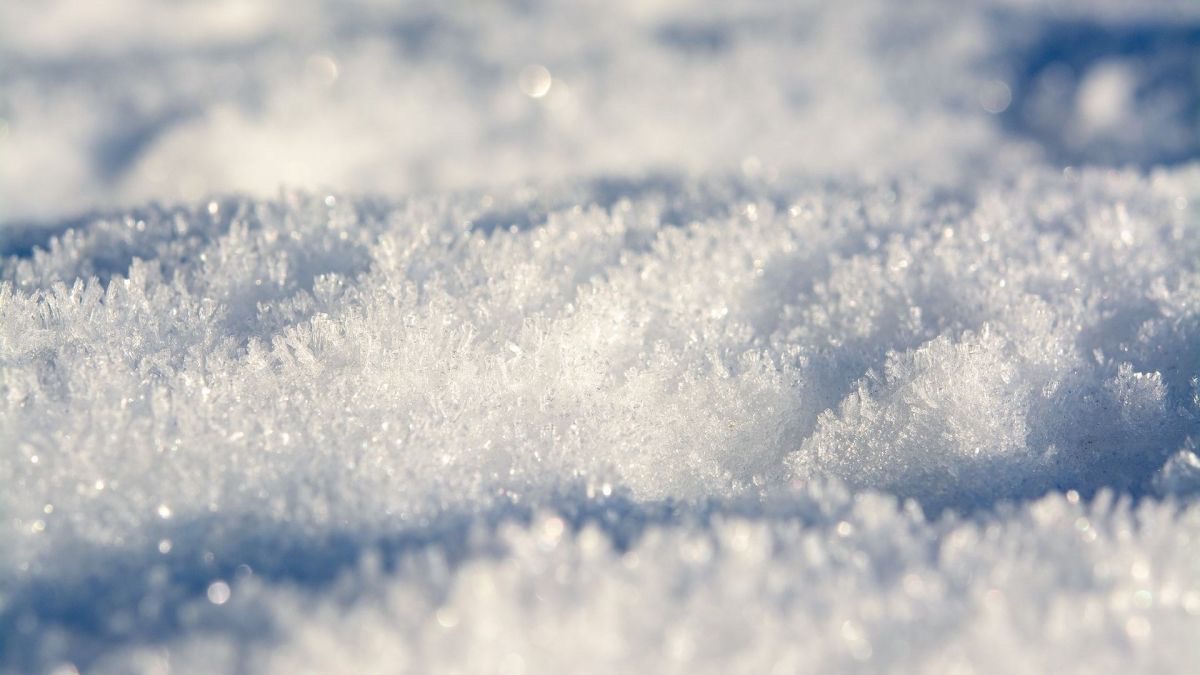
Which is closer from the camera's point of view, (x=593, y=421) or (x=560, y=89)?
(x=593, y=421)

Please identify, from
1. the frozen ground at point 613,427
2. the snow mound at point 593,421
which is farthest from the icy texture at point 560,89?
the snow mound at point 593,421

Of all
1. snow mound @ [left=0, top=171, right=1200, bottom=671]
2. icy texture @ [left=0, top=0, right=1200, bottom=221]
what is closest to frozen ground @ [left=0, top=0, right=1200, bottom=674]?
snow mound @ [left=0, top=171, right=1200, bottom=671]

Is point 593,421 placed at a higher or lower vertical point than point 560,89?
lower

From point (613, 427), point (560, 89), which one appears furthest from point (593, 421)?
point (560, 89)

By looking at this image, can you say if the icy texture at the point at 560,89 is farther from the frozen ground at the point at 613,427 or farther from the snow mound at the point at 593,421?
the snow mound at the point at 593,421

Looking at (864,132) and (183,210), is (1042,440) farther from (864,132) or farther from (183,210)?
(864,132)

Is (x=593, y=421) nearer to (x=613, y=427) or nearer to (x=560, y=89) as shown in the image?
(x=613, y=427)

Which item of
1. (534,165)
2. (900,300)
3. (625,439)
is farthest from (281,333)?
(534,165)

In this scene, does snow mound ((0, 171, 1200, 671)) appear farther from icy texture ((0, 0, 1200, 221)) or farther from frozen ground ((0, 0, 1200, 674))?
icy texture ((0, 0, 1200, 221))
